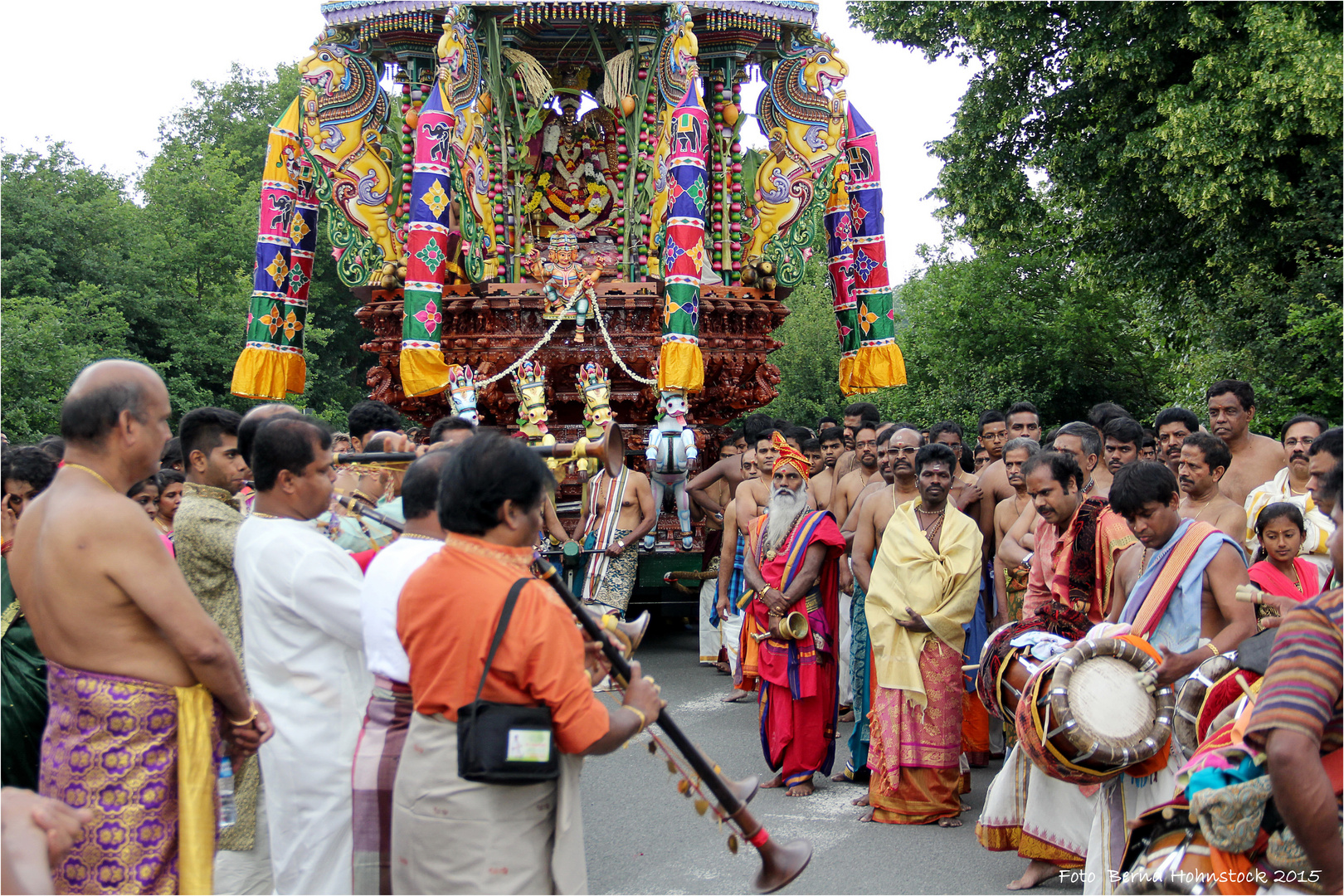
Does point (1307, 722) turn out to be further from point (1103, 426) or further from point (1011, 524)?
point (1103, 426)

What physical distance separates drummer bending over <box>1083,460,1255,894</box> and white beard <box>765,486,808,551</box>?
97.1 inches

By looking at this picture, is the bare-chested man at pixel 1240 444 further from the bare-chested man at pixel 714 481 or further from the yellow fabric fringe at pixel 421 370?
the yellow fabric fringe at pixel 421 370

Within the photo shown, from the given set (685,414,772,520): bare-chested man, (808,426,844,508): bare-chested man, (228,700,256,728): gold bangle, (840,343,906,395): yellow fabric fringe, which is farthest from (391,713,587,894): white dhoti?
(840,343,906,395): yellow fabric fringe

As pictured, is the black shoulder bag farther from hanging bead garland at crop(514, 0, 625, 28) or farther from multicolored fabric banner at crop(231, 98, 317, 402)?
multicolored fabric banner at crop(231, 98, 317, 402)

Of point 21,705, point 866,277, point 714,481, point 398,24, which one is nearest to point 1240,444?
point 714,481

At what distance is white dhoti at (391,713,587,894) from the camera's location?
9.96ft

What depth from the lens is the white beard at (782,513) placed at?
686cm

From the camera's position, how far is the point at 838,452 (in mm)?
10445

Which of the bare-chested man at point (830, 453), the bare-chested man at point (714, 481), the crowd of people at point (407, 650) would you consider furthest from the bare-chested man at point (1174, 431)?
the bare-chested man at point (714, 481)

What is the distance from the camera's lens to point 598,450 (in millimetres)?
3908

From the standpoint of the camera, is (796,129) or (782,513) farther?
(796,129)

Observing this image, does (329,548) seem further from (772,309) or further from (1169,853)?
(772,309)

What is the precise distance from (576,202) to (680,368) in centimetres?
374

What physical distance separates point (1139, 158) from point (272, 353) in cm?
1038
